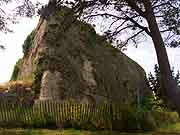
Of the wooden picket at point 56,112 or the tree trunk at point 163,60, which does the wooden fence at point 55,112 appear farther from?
the tree trunk at point 163,60

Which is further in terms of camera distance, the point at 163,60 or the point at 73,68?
the point at 73,68

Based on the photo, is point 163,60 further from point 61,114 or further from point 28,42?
point 28,42

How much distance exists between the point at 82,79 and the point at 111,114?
5.77 meters

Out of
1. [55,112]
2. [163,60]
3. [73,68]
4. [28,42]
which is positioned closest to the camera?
[163,60]

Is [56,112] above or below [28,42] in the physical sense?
below

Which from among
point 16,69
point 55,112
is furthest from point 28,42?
point 55,112

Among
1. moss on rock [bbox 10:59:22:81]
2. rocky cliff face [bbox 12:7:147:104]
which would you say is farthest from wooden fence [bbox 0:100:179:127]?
moss on rock [bbox 10:59:22:81]

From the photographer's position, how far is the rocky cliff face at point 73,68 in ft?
75.9

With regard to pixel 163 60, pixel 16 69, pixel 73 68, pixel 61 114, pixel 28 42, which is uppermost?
pixel 28 42

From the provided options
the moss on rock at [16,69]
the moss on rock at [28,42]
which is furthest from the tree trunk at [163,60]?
the moss on rock at [16,69]

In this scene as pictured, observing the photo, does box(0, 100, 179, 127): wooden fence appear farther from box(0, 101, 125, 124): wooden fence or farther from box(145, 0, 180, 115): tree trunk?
box(145, 0, 180, 115): tree trunk

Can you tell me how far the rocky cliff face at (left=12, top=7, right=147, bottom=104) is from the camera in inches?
911

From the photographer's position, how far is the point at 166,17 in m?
17.9

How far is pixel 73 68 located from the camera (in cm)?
2473
